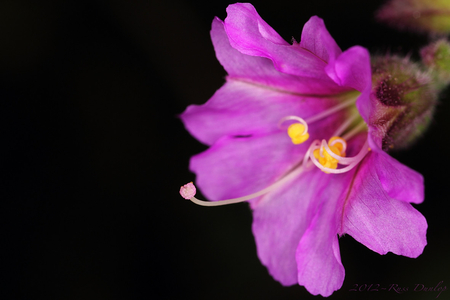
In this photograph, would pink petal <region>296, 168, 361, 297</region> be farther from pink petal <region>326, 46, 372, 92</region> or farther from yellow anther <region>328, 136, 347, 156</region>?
pink petal <region>326, 46, 372, 92</region>

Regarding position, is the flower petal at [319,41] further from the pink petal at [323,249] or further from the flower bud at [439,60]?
the flower bud at [439,60]

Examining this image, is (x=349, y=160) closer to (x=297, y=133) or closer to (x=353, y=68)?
(x=297, y=133)

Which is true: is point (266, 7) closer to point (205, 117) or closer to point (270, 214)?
point (205, 117)

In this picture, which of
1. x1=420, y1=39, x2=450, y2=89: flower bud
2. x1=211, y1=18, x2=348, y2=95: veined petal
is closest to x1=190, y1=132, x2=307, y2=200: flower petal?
x1=211, y1=18, x2=348, y2=95: veined petal

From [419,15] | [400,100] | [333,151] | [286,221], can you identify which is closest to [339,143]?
[333,151]

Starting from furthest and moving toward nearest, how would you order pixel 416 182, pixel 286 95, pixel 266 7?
pixel 266 7 → pixel 286 95 → pixel 416 182

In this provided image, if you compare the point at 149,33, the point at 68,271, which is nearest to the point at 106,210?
the point at 68,271

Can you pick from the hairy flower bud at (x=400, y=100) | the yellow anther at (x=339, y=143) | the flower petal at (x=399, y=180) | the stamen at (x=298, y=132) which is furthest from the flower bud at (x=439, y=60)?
the flower petal at (x=399, y=180)
